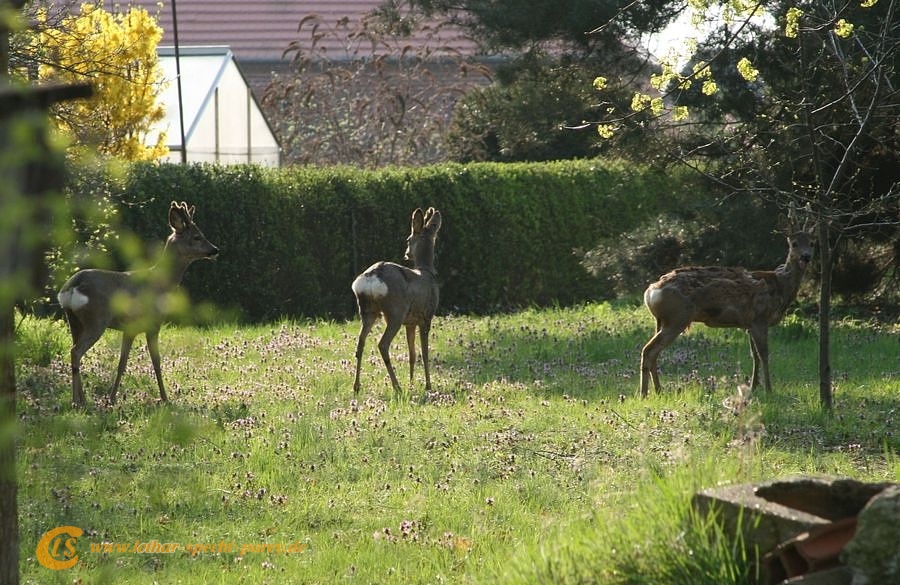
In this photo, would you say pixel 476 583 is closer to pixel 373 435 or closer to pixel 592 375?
pixel 373 435

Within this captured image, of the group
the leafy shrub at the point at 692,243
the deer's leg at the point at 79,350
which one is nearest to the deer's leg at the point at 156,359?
the deer's leg at the point at 79,350

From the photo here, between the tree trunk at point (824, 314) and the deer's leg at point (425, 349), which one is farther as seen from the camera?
the deer's leg at point (425, 349)

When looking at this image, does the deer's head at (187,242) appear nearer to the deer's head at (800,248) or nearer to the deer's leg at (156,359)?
the deer's leg at (156,359)

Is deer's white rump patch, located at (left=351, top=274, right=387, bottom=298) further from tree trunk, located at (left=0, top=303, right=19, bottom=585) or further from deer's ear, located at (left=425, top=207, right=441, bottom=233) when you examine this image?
tree trunk, located at (left=0, top=303, right=19, bottom=585)

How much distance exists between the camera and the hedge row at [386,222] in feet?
62.3

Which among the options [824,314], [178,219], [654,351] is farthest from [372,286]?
[824,314]

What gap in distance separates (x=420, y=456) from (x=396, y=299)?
340 cm

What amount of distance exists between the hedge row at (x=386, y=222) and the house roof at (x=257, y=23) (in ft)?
51.7

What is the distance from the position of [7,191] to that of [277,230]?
16.7 meters

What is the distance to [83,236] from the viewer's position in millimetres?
14602

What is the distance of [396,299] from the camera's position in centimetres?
1226

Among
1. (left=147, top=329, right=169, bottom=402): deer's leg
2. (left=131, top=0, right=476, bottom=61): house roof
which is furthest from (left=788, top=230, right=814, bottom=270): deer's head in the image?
(left=131, top=0, right=476, bottom=61): house roof

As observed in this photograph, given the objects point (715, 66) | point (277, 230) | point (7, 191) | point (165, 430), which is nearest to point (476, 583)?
point (7, 191)

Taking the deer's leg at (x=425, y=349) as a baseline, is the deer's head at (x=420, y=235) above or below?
above
